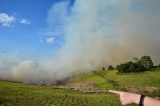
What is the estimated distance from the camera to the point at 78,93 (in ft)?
135

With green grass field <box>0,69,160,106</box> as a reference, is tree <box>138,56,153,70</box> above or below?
above

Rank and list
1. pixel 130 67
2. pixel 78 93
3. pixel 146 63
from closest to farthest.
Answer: pixel 78 93 → pixel 130 67 → pixel 146 63

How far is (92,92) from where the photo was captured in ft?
140

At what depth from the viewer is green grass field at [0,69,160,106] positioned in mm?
29828

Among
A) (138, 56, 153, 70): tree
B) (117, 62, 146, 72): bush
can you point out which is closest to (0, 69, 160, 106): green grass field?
(117, 62, 146, 72): bush

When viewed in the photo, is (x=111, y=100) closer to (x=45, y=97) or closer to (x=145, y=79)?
(x=45, y=97)

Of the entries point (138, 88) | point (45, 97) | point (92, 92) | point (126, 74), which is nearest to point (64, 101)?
point (45, 97)

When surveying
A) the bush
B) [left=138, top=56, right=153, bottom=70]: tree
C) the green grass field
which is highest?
[left=138, top=56, right=153, bottom=70]: tree

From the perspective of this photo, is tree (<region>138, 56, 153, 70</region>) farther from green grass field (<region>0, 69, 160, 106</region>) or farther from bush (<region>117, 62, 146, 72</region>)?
green grass field (<region>0, 69, 160, 106</region>)

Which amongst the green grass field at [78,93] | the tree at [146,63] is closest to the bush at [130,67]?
the green grass field at [78,93]

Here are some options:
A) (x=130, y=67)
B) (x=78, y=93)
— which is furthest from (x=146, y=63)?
(x=78, y=93)

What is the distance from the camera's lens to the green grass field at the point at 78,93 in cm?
2983

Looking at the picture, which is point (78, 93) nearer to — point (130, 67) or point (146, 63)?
point (130, 67)

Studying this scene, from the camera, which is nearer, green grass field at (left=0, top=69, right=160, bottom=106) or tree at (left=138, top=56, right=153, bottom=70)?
green grass field at (left=0, top=69, right=160, bottom=106)
